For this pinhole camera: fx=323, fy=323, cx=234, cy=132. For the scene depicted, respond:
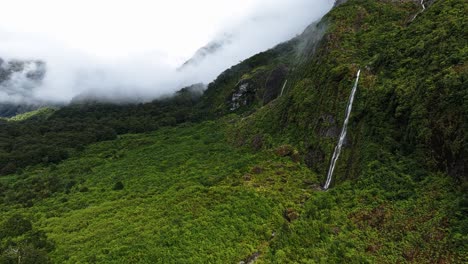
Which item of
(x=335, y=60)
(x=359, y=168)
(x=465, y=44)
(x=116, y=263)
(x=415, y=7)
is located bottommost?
(x=359, y=168)

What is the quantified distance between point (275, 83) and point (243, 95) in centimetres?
1898

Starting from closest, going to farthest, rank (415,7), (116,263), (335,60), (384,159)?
1. (116,263)
2. (384,159)
3. (335,60)
4. (415,7)

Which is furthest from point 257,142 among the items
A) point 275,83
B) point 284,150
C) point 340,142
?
point 275,83

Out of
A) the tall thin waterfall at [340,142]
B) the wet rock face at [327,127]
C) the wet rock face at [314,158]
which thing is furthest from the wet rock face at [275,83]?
the tall thin waterfall at [340,142]

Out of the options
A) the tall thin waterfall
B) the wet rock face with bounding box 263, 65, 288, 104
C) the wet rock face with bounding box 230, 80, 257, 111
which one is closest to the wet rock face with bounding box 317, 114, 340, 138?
the tall thin waterfall

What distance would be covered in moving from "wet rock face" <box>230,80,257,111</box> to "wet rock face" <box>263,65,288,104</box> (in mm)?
13181

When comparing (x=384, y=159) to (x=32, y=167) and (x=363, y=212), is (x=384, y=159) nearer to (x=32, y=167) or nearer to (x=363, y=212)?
(x=363, y=212)

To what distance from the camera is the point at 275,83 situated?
8006 centimetres

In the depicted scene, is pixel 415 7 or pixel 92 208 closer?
pixel 92 208

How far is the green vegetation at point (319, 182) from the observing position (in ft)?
83.3

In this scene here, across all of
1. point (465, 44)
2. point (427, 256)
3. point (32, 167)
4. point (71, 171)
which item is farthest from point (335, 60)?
point (32, 167)

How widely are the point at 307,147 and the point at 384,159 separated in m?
12.8

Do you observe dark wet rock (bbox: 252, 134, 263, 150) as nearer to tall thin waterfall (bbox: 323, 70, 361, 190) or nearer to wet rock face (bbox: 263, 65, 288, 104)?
tall thin waterfall (bbox: 323, 70, 361, 190)

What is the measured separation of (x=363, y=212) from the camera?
27.4 m
